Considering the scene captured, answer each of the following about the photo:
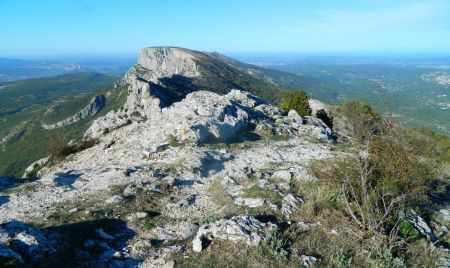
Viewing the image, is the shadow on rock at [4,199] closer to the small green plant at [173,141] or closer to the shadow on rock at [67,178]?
the shadow on rock at [67,178]

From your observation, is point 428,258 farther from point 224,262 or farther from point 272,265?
point 224,262

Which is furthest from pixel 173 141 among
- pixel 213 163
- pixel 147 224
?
pixel 147 224

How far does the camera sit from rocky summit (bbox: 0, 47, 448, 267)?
1072cm

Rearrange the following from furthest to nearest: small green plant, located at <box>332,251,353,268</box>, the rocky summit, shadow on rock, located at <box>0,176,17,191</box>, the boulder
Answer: shadow on rock, located at <box>0,176,17,191</box>, the boulder, the rocky summit, small green plant, located at <box>332,251,353,268</box>

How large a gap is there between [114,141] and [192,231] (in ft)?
51.2

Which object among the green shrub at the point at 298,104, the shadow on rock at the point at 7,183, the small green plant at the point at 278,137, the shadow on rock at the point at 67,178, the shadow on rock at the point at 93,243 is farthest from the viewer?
the green shrub at the point at 298,104

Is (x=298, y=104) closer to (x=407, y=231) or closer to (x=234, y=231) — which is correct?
(x=407, y=231)

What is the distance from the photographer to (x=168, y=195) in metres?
15.5

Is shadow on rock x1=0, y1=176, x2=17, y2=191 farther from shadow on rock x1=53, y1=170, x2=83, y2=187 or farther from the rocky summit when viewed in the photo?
shadow on rock x1=53, y1=170, x2=83, y2=187

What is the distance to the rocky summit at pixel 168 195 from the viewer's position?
1072 cm

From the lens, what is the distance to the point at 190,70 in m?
197

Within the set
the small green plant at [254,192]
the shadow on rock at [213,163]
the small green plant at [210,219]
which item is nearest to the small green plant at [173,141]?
the shadow on rock at [213,163]

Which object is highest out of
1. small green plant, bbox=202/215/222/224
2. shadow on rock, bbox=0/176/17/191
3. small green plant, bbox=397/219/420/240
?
small green plant, bbox=202/215/222/224

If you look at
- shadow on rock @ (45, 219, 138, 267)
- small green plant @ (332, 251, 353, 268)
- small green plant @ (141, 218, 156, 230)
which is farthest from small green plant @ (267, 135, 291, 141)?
small green plant @ (332, 251, 353, 268)
